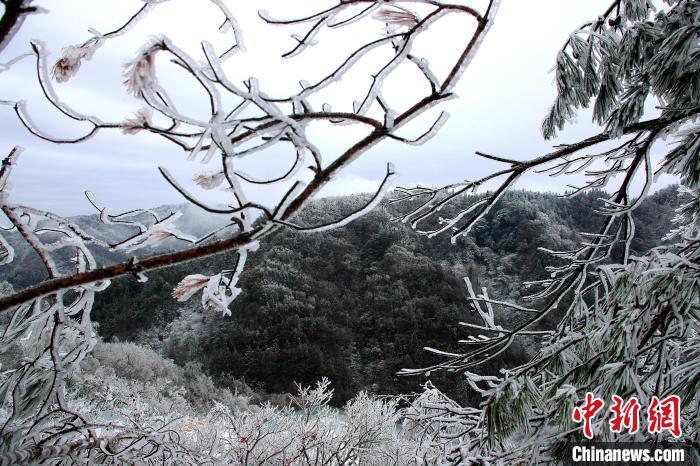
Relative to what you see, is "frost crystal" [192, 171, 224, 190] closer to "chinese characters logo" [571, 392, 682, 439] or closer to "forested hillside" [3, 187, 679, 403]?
"chinese characters logo" [571, 392, 682, 439]

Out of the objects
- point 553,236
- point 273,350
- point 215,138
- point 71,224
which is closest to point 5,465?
point 71,224

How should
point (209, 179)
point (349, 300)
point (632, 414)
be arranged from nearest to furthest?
point (209, 179)
point (632, 414)
point (349, 300)

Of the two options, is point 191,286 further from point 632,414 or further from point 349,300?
point 349,300

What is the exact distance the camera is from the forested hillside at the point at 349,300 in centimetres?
1380

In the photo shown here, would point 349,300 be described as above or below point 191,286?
below

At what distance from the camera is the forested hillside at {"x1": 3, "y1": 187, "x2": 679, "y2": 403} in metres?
13.8

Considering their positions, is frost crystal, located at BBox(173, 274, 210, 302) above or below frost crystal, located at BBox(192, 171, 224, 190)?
below

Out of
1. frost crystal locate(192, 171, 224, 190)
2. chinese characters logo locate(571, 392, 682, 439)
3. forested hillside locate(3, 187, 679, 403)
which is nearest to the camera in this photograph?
frost crystal locate(192, 171, 224, 190)

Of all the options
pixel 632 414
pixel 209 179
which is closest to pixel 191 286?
pixel 209 179

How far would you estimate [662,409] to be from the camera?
1123 millimetres

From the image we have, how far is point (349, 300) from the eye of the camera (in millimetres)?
17219

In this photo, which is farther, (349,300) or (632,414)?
(349,300)

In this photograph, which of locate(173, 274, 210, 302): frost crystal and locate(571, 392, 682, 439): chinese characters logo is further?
locate(571, 392, 682, 439): chinese characters logo

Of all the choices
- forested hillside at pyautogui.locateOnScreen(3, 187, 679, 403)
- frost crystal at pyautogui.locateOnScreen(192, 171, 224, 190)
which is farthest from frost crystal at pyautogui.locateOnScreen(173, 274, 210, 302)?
forested hillside at pyautogui.locateOnScreen(3, 187, 679, 403)
